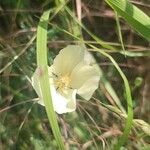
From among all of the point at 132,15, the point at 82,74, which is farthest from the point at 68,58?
the point at 132,15

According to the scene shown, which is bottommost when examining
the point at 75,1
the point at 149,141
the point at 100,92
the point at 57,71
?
the point at 149,141

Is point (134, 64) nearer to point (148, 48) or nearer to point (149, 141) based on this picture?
point (148, 48)

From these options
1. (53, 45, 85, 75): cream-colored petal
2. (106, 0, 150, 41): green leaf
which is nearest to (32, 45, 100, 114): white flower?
(53, 45, 85, 75): cream-colored petal

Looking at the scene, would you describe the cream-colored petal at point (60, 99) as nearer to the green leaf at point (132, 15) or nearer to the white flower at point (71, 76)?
the white flower at point (71, 76)

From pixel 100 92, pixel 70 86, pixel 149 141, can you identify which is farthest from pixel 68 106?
pixel 149 141

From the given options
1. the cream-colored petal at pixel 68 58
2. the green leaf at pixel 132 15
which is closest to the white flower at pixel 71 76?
the cream-colored petal at pixel 68 58

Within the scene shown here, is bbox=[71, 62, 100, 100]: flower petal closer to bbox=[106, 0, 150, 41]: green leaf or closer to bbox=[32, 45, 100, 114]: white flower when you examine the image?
bbox=[32, 45, 100, 114]: white flower
